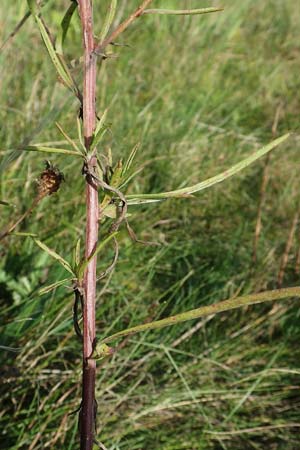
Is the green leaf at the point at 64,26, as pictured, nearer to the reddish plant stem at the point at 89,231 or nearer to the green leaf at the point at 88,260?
the reddish plant stem at the point at 89,231

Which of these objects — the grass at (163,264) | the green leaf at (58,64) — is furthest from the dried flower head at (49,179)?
the green leaf at (58,64)

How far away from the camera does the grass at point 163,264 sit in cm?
121

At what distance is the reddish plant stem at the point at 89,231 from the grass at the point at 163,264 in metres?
0.12

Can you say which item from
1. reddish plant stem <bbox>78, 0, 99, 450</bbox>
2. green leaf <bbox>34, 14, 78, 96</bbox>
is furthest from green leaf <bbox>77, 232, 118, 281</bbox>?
green leaf <bbox>34, 14, 78, 96</bbox>

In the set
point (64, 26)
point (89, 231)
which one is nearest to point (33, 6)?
point (64, 26)

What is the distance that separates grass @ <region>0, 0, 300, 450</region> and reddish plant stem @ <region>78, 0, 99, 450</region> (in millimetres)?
119

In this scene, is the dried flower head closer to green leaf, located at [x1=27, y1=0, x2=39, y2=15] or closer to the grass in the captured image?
the grass

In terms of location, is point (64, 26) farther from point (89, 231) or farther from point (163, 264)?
point (163, 264)

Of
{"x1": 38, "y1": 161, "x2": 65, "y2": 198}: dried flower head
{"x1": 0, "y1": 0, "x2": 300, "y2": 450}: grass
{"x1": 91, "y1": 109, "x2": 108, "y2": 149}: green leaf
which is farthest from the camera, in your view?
{"x1": 0, "y1": 0, "x2": 300, "y2": 450}: grass

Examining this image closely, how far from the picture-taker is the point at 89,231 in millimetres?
653

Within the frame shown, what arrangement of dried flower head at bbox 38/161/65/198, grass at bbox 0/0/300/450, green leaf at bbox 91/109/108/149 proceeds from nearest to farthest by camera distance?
green leaf at bbox 91/109/108/149
dried flower head at bbox 38/161/65/198
grass at bbox 0/0/300/450

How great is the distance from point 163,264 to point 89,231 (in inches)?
37.0

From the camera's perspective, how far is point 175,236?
1646 mm

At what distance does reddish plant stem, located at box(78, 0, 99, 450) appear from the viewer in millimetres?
623
